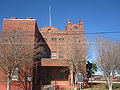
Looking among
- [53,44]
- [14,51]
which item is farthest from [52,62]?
[53,44]

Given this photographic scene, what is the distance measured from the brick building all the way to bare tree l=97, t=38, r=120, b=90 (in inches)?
151

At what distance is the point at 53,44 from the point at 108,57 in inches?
612

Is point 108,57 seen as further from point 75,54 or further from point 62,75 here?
point 62,75

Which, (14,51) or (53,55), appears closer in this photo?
(14,51)

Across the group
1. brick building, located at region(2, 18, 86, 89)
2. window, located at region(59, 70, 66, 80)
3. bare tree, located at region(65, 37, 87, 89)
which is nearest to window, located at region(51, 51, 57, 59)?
brick building, located at region(2, 18, 86, 89)

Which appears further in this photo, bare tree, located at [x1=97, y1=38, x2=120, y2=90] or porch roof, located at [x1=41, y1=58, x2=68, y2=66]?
porch roof, located at [x1=41, y1=58, x2=68, y2=66]

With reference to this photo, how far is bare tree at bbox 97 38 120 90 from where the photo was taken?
22281 millimetres

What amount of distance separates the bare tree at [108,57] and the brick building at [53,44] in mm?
3846

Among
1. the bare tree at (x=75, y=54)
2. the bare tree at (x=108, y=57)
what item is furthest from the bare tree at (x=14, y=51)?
the bare tree at (x=108, y=57)

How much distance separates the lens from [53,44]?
3497 cm

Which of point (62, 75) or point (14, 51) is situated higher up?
point (14, 51)

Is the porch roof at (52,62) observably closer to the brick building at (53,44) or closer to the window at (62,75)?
the brick building at (53,44)

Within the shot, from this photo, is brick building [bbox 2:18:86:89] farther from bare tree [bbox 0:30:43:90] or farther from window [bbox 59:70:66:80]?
bare tree [bbox 0:30:43:90]

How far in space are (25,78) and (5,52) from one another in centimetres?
509
